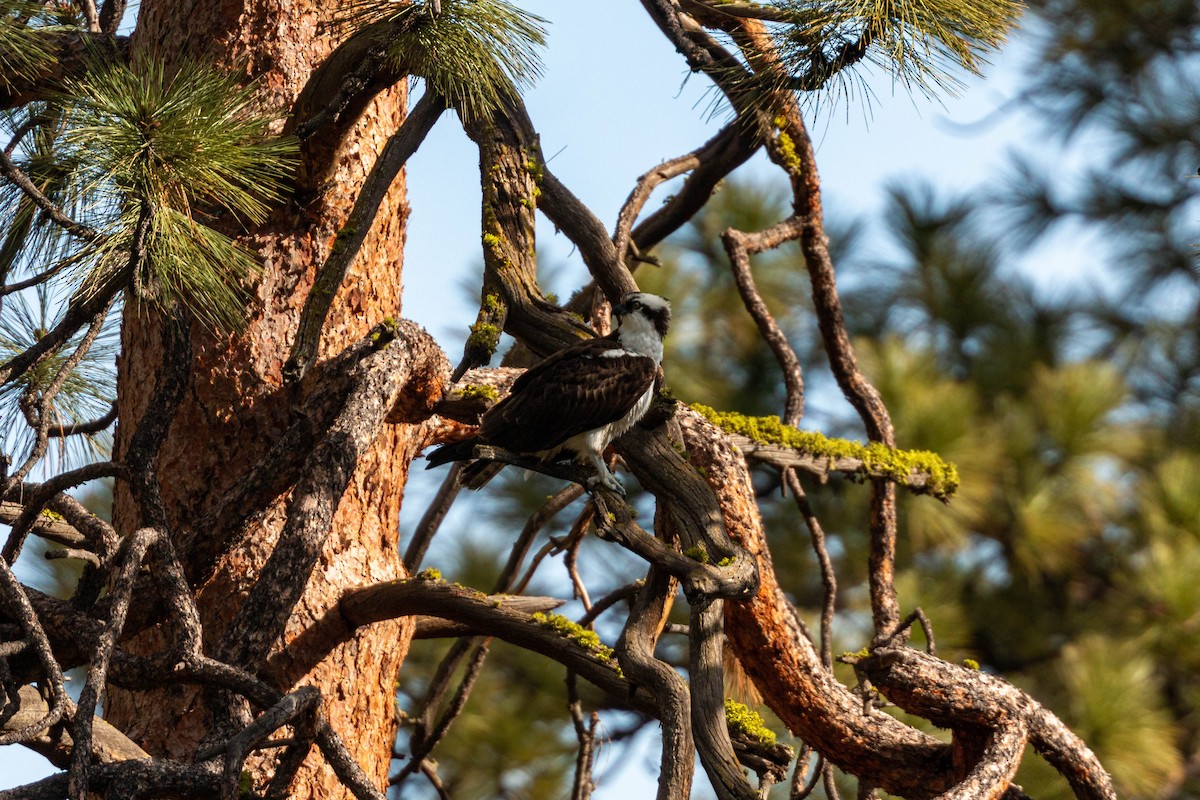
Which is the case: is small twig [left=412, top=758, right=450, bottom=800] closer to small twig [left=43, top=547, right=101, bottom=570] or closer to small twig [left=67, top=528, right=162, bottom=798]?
small twig [left=43, top=547, right=101, bottom=570]

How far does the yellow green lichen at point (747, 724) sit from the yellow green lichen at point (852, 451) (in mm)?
1013

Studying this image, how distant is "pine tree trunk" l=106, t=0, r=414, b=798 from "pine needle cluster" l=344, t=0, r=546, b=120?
58 centimetres

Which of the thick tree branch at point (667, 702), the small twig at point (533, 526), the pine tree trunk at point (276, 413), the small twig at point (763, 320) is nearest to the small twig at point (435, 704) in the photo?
the small twig at point (533, 526)

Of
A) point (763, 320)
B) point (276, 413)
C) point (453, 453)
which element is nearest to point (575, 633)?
point (453, 453)

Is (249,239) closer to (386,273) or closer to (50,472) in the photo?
(386,273)

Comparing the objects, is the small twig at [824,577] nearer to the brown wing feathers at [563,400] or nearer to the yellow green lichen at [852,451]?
the yellow green lichen at [852,451]

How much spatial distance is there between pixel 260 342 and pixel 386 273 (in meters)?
0.55

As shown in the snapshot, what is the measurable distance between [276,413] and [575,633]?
1160mm

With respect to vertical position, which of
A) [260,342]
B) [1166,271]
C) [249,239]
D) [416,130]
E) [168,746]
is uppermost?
[1166,271]

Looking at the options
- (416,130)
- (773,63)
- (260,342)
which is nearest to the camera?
(773,63)

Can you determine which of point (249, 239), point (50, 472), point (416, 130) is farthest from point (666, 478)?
point (50, 472)

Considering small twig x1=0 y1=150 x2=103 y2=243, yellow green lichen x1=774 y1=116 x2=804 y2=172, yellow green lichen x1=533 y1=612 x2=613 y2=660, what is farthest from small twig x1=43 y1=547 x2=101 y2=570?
yellow green lichen x1=774 y1=116 x2=804 y2=172

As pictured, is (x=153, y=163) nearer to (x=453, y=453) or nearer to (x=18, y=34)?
(x=18, y=34)

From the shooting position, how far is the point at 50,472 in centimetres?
391
